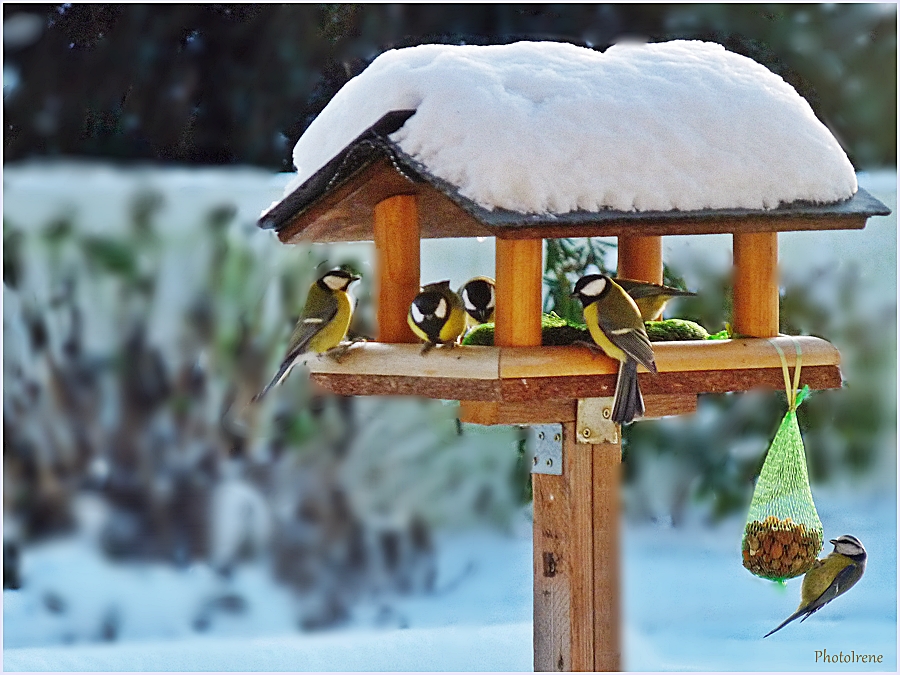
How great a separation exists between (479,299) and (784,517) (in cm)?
64

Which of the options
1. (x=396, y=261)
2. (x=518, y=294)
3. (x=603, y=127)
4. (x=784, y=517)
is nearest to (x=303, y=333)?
(x=396, y=261)

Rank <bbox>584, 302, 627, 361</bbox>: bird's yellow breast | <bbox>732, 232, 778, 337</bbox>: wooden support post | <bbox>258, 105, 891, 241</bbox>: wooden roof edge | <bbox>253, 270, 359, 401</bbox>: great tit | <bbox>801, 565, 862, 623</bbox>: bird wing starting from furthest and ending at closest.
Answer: <bbox>801, 565, 862, 623</bbox>: bird wing, <bbox>732, 232, 778, 337</bbox>: wooden support post, <bbox>253, 270, 359, 401</bbox>: great tit, <bbox>584, 302, 627, 361</bbox>: bird's yellow breast, <bbox>258, 105, 891, 241</bbox>: wooden roof edge

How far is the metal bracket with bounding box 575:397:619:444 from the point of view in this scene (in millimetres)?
1693

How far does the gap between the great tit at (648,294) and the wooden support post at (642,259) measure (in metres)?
0.20

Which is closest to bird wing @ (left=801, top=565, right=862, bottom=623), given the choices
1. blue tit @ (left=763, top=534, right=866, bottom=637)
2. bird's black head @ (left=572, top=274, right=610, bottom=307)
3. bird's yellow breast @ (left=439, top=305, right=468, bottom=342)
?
blue tit @ (left=763, top=534, right=866, bottom=637)

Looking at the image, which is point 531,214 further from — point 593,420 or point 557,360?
point 593,420

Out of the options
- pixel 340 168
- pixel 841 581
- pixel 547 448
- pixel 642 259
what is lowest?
pixel 841 581

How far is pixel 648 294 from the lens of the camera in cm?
180

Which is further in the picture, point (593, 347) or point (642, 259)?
point (642, 259)

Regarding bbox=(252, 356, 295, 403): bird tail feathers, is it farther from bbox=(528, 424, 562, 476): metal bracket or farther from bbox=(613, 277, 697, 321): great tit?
bbox=(613, 277, 697, 321): great tit

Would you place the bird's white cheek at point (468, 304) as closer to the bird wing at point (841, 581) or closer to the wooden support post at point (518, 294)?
the wooden support post at point (518, 294)

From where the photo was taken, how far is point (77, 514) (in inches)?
138

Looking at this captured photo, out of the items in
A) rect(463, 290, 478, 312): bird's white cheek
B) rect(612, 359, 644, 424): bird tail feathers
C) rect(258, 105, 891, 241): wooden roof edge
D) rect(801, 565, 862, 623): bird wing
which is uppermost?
rect(258, 105, 891, 241): wooden roof edge

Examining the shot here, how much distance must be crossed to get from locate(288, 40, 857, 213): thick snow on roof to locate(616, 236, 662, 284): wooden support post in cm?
41
